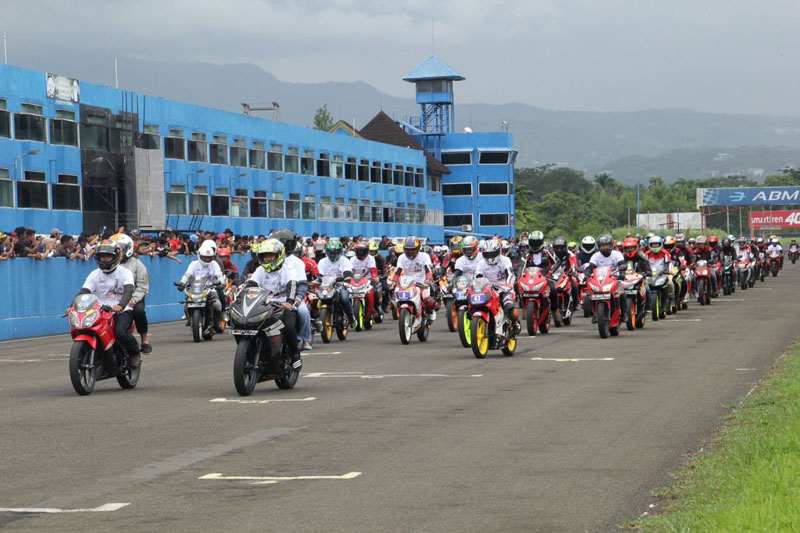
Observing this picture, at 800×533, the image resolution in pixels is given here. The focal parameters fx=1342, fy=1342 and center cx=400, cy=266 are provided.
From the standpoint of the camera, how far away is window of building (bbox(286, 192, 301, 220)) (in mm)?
69750


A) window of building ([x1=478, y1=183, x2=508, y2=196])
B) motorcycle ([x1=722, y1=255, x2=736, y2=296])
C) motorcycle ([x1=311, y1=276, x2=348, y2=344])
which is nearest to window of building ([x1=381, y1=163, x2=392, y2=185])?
window of building ([x1=478, y1=183, x2=508, y2=196])

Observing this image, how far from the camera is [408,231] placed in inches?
3615

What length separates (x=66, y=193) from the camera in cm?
4694

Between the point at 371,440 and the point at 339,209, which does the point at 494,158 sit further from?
the point at 371,440

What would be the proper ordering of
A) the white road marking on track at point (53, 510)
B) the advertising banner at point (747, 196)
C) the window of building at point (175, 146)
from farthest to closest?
the advertising banner at point (747, 196)
the window of building at point (175, 146)
the white road marking on track at point (53, 510)

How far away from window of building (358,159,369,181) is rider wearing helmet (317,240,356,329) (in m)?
55.9

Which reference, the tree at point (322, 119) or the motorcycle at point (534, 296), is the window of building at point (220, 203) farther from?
the tree at point (322, 119)

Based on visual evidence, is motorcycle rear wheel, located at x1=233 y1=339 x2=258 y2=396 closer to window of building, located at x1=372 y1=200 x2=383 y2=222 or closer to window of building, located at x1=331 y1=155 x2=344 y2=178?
window of building, located at x1=331 y1=155 x2=344 y2=178

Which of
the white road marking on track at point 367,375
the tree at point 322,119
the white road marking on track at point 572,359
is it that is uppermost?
the tree at point 322,119

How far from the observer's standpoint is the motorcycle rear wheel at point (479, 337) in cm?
1998

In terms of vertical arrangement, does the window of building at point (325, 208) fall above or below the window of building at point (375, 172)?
below

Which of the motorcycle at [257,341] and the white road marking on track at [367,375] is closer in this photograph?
the motorcycle at [257,341]

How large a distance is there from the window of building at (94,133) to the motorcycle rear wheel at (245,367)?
113 feet

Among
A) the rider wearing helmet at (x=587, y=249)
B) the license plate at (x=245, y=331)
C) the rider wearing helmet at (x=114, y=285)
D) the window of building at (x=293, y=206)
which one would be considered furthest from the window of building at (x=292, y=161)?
the license plate at (x=245, y=331)
